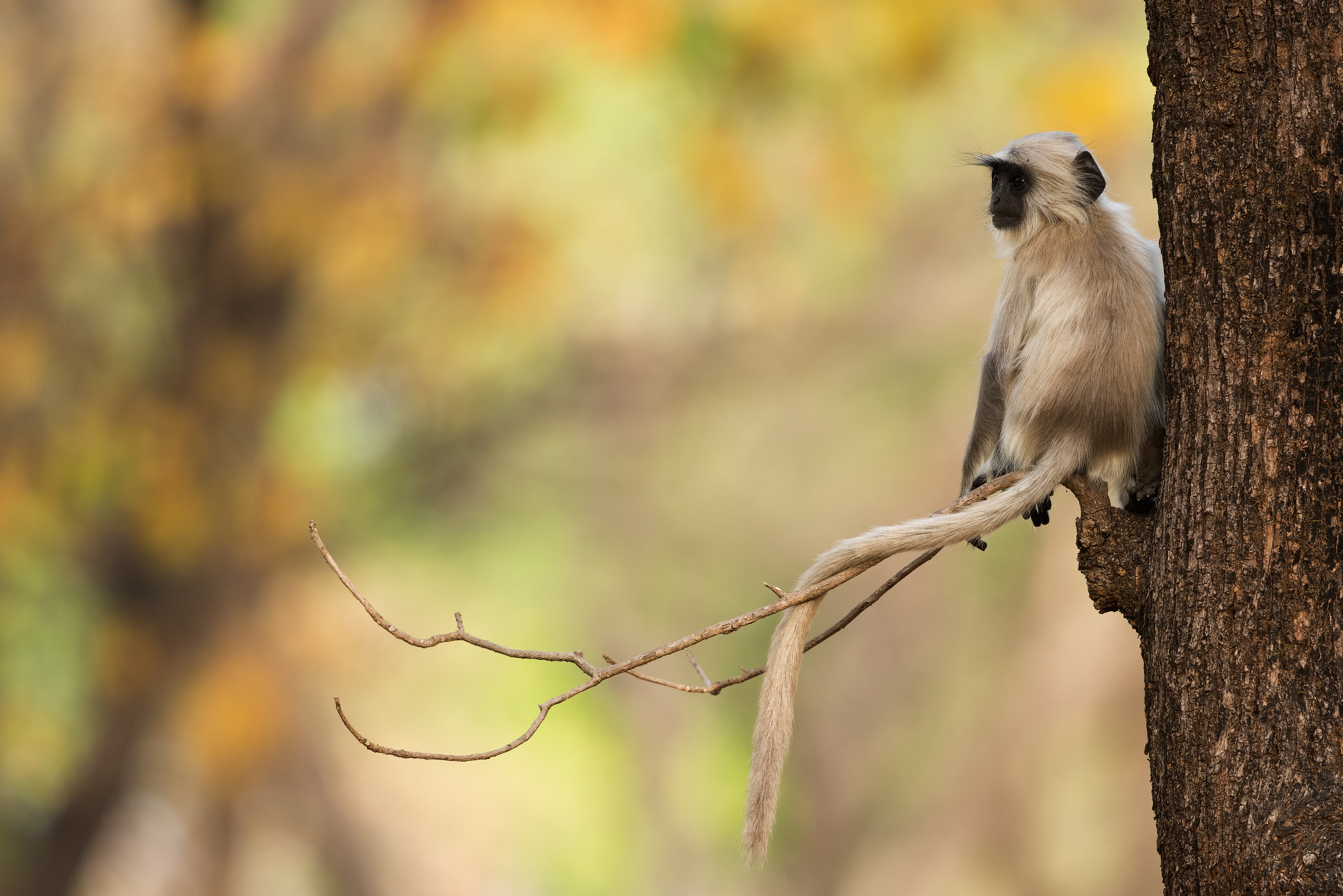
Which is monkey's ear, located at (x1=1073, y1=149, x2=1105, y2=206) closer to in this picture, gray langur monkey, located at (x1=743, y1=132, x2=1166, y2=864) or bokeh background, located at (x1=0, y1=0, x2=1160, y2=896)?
gray langur monkey, located at (x1=743, y1=132, x2=1166, y2=864)

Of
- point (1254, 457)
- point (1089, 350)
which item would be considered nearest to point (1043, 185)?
point (1089, 350)

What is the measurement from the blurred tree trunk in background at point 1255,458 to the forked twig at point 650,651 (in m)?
0.35

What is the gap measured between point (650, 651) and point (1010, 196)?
3.06 feet

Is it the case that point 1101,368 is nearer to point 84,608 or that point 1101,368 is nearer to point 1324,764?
point 1324,764

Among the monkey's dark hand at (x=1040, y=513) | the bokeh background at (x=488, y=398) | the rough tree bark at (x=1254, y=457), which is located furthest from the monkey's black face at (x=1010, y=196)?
the bokeh background at (x=488, y=398)

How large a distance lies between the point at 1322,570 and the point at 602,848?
891 cm

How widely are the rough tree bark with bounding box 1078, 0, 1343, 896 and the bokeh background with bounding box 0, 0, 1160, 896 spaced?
3.42 metres

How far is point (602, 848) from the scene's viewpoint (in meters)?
9.57

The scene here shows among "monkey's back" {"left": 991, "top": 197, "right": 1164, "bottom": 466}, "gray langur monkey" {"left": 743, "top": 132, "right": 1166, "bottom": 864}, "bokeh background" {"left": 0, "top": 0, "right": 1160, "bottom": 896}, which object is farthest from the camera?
"bokeh background" {"left": 0, "top": 0, "right": 1160, "bottom": 896}

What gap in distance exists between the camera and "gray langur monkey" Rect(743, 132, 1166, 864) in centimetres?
158

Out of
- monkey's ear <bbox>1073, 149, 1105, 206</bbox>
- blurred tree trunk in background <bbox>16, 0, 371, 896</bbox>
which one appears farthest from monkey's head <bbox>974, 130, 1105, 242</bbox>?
blurred tree trunk in background <bbox>16, 0, 371, 896</bbox>

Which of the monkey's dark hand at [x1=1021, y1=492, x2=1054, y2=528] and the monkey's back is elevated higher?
the monkey's back

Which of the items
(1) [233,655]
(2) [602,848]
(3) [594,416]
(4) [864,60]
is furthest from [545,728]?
(4) [864,60]

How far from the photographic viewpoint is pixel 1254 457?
4.18ft
